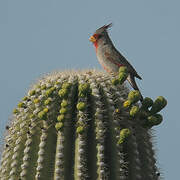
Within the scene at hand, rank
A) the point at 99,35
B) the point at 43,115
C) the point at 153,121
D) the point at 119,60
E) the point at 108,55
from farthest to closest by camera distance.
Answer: the point at 99,35 → the point at 108,55 → the point at 119,60 → the point at 153,121 → the point at 43,115

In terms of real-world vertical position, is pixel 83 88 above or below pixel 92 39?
below

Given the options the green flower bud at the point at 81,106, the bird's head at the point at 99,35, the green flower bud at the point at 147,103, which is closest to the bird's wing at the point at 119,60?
the bird's head at the point at 99,35

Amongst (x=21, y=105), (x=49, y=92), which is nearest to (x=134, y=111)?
(x=49, y=92)

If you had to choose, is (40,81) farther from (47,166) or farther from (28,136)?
(47,166)

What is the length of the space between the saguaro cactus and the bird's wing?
3.04 ft

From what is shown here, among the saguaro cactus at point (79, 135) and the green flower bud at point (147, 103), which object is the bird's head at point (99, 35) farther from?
the green flower bud at point (147, 103)

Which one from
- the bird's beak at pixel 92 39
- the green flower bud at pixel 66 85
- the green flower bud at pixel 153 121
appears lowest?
the green flower bud at pixel 153 121

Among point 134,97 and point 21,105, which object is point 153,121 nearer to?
point 134,97

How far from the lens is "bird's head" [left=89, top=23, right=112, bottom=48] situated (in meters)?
6.55

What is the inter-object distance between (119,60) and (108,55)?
0.80ft

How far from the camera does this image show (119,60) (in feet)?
19.7

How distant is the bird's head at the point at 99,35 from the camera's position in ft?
21.5

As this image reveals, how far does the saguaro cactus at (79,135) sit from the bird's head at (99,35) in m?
1.55

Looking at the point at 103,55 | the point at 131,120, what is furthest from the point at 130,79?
the point at 131,120
